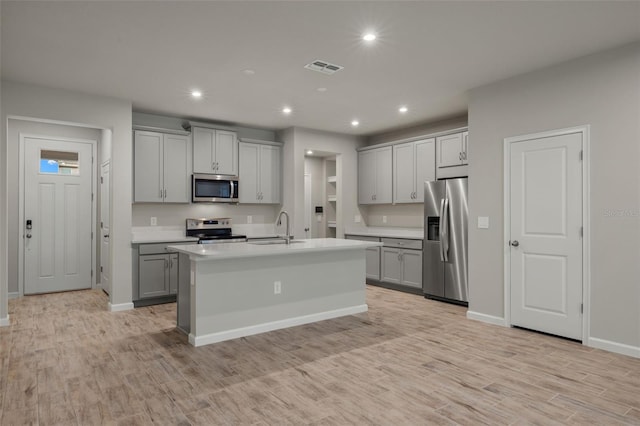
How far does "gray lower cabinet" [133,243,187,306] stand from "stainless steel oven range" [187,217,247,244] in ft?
2.16

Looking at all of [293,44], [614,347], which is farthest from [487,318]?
[293,44]

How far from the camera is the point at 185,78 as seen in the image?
4.19 metres

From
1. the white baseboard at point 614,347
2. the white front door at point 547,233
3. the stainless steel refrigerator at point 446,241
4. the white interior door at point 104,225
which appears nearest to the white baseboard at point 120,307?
the white interior door at point 104,225

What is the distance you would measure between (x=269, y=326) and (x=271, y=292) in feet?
1.12

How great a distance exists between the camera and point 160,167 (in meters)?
5.58

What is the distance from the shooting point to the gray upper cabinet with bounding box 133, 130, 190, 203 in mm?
5402

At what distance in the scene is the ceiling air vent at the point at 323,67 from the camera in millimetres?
3796

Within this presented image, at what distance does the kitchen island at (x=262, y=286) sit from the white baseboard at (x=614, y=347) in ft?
7.54

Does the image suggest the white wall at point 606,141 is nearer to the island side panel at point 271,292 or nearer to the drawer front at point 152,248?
the island side panel at point 271,292

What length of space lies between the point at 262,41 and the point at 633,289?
3.75 metres

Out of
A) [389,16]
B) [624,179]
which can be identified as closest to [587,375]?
[624,179]

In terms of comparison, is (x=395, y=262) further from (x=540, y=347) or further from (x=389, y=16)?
(x=389, y=16)

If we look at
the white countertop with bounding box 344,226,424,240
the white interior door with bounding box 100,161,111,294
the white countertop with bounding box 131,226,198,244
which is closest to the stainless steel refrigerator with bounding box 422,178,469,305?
the white countertop with bounding box 344,226,424,240

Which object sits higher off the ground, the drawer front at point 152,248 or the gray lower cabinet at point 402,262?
the drawer front at point 152,248
